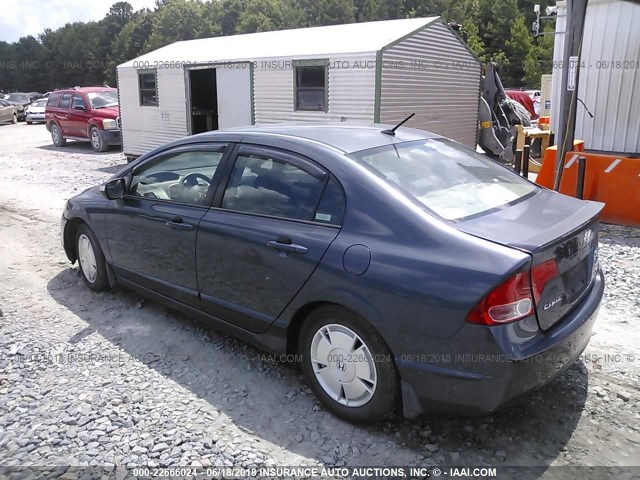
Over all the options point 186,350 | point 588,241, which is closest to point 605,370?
point 588,241

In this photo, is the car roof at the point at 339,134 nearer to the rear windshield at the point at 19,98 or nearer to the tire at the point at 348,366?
the tire at the point at 348,366

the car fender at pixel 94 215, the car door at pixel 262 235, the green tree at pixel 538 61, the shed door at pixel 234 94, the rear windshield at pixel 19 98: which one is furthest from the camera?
the green tree at pixel 538 61

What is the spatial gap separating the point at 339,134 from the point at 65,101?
54.7 feet

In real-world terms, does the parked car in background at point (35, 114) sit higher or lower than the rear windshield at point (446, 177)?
lower

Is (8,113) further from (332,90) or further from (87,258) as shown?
(87,258)

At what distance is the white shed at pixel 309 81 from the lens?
9961 mm

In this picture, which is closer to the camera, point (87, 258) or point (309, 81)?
point (87, 258)

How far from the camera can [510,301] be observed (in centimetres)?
244

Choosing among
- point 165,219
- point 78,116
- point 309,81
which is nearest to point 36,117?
point 78,116

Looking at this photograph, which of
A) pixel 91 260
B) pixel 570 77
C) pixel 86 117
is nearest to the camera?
pixel 91 260

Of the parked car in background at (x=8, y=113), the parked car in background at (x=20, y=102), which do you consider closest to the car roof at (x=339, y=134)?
the parked car in background at (x=8, y=113)

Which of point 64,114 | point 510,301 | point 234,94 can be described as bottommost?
point 510,301

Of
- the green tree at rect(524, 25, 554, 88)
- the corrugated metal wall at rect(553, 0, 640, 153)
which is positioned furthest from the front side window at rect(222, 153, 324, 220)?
the green tree at rect(524, 25, 554, 88)

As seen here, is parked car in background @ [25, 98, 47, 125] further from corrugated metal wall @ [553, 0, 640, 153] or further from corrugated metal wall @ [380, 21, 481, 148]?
corrugated metal wall @ [553, 0, 640, 153]
